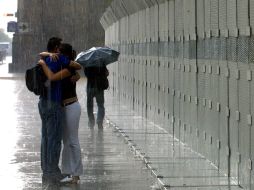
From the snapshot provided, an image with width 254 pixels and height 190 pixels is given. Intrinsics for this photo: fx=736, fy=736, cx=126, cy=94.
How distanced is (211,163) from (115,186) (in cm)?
136

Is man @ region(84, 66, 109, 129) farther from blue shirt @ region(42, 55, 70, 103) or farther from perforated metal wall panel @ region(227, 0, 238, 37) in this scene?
perforated metal wall panel @ region(227, 0, 238, 37)

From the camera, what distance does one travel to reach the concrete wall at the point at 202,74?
7.86 meters

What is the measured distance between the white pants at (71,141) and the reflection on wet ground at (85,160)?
0.24 meters

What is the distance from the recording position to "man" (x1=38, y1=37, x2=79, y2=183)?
9164mm

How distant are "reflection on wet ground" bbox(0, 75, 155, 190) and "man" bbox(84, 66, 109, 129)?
0.81 feet

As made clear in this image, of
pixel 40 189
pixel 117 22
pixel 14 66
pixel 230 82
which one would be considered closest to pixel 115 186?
pixel 40 189

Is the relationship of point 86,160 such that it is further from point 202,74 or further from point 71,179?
point 202,74

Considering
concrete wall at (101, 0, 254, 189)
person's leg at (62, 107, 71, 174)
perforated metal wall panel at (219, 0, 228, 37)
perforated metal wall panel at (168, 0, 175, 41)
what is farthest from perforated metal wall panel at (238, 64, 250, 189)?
perforated metal wall panel at (168, 0, 175, 41)

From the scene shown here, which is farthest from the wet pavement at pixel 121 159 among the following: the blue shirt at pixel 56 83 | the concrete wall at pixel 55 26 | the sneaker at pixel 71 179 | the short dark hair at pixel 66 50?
the concrete wall at pixel 55 26

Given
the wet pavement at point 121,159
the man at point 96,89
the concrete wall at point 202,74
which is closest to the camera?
the concrete wall at point 202,74

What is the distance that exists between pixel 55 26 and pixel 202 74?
39.4m

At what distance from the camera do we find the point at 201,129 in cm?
1008

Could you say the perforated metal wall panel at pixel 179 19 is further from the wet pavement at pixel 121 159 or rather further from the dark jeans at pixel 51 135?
the dark jeans at pixel 51 135

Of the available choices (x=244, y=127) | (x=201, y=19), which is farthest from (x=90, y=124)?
(x=244, y=127)
